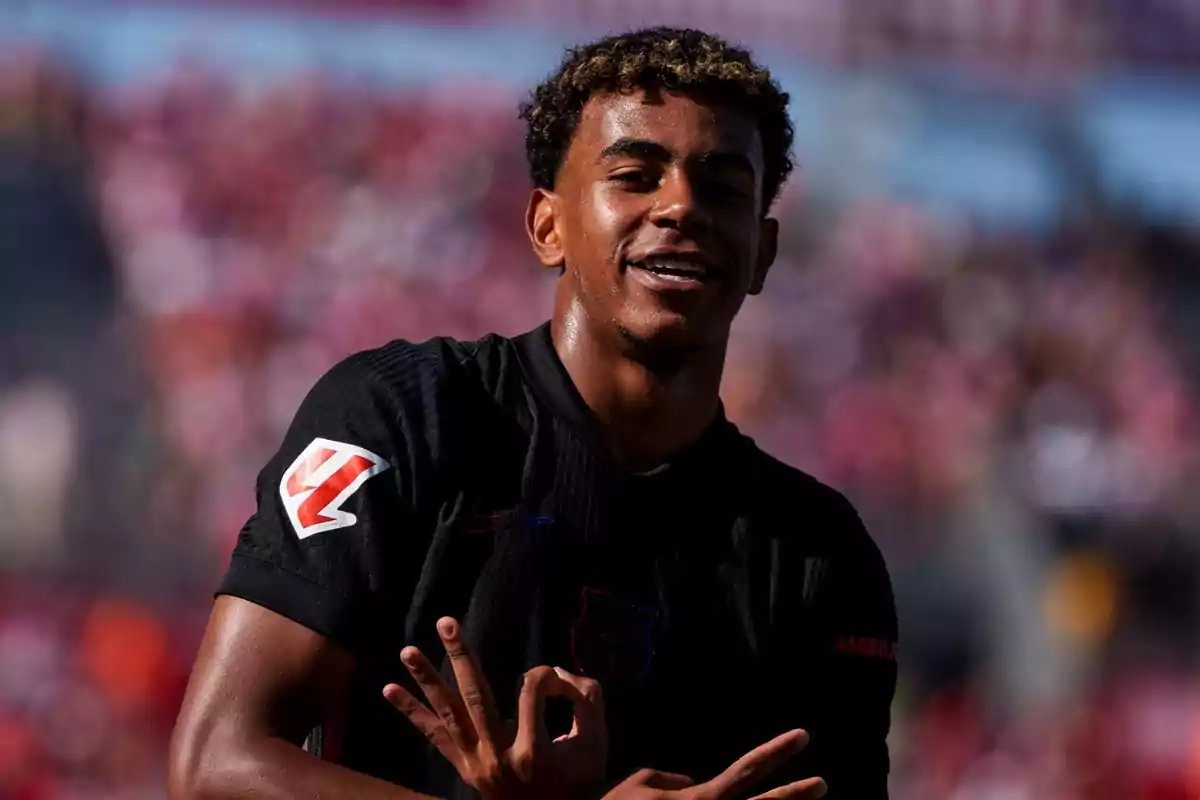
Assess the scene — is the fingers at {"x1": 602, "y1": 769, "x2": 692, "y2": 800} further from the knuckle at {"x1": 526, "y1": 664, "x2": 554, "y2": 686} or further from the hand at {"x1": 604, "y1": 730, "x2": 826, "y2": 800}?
the knuckle at {"x1": 526, "y1": 664, "x2": 554, "y2": 686}

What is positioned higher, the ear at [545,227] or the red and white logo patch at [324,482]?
the ear at [545,227]

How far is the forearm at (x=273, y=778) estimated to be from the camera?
5.39 ft

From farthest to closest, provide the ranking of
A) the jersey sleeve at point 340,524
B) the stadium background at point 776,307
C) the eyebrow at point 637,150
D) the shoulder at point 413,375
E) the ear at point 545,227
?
the stadium background at point 776,307 < the ear at point 545,227 < the eyebrow at point 637,150 < the shoulder at point 413,375 < the jersey sleeve at point 340,524

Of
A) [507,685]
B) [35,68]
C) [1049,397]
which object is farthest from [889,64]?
[507,685]

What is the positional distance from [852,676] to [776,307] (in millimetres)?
5035

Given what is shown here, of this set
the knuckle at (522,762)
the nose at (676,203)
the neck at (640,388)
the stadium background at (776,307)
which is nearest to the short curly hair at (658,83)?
the nose at (676,203)

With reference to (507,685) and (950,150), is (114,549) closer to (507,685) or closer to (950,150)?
(950,150)

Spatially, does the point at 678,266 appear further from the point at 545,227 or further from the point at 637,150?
the point at 545,227

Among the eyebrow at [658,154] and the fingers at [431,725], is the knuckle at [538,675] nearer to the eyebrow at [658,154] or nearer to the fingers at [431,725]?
the fingers at [431,725]

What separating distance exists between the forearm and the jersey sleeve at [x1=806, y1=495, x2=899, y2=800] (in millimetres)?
544

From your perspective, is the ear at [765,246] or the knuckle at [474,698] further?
the ear at [765,246]

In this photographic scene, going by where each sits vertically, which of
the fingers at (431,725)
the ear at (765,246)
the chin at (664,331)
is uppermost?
the ear at (765,246)

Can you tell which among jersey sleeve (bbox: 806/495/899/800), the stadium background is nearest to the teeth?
jersey sleeve (bbox: 806/495/899/800)

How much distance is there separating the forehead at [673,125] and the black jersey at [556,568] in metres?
0.26
